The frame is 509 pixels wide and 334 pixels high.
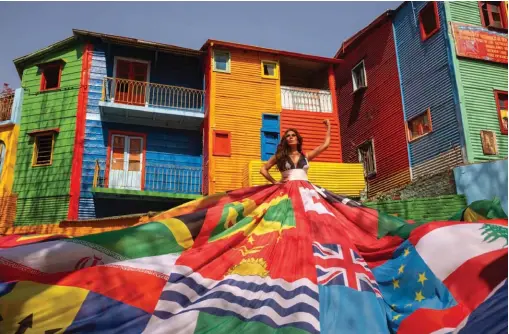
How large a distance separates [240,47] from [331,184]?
747cm

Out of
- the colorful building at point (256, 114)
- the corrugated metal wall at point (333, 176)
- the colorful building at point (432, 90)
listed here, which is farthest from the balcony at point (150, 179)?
the colorful building at point (432, 90)

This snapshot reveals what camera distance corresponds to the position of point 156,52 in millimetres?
17703

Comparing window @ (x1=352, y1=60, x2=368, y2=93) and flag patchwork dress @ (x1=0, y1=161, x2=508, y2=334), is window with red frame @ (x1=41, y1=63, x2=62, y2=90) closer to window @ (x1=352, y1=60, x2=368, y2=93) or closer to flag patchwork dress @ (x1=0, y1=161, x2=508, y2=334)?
window @ (x1=352, y1=60, x2=368, y2=93)

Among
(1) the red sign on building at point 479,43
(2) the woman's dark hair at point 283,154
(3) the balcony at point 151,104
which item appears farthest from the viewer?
(3) the balcony at point 151,104

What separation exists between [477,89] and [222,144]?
32.7ft

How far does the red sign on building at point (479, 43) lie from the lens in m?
15.2

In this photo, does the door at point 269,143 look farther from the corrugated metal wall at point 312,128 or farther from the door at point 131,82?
the door at point 131,82

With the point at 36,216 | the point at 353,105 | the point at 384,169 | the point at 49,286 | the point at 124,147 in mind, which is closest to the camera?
the point at 49,286

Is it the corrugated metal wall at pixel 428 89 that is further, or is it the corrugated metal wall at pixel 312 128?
the corrugated metal wall at pixel 312 128

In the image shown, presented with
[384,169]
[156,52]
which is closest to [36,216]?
[156,52]

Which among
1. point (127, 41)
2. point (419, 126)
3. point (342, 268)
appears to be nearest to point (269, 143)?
point (419, 126)

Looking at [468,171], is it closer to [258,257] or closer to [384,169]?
[384,169]

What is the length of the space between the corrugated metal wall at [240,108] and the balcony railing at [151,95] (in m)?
1.06

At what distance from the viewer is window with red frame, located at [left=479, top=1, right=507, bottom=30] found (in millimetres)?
15859
